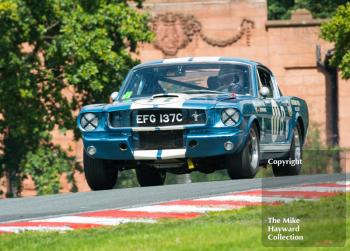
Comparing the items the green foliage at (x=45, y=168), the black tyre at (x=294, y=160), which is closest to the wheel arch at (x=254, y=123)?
the black tyre at (x=294, y=160)

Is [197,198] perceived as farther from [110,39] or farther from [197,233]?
[110,39]

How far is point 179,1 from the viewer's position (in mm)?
64562

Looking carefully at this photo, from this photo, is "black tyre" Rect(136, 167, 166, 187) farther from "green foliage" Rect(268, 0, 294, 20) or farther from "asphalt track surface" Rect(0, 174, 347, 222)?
"green foliage" Rect(268, 0, 294, 20)

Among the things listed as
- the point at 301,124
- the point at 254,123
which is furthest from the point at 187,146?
the point at 301,124

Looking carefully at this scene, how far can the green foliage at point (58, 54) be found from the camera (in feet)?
145

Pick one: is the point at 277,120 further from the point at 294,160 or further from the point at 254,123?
the point at 294,160

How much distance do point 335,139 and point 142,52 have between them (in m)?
9.35

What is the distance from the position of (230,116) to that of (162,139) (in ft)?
3.13

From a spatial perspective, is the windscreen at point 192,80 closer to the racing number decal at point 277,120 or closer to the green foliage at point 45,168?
the racing number decal at point 277,120

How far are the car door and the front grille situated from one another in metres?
1.49

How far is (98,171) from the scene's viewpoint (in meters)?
20.2

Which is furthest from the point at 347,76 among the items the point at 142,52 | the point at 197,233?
the point at 197,233

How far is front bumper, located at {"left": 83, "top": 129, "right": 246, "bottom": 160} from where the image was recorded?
63.3ft

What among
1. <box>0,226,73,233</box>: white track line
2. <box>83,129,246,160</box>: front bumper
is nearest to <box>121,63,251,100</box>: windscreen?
<box>83,129,246,160</box>: front bumper
